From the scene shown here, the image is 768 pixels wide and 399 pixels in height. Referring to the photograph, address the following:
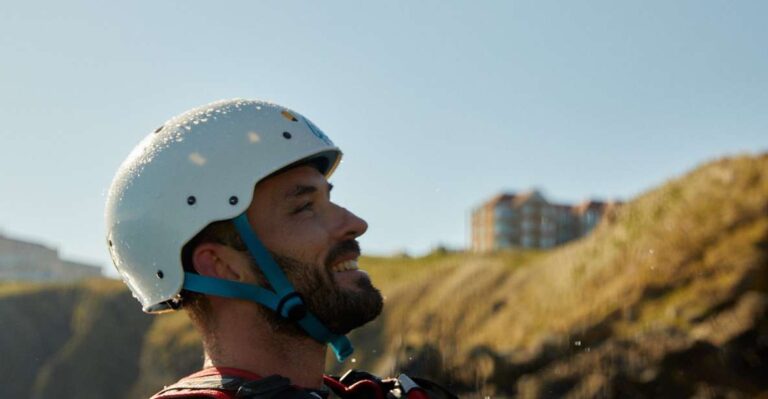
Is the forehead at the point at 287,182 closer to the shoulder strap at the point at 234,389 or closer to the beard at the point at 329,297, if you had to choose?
the beard at the point at 329,297

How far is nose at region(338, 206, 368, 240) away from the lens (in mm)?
3764

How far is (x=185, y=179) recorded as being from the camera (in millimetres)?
3951

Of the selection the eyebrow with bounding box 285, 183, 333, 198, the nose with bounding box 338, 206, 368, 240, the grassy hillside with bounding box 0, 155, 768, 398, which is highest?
the eyebrow with bounding box 285, 183, 333, 198

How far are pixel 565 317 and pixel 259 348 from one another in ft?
91.9

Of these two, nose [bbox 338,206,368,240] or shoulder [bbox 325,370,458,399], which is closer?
nose [bbox 338,206,368,240]

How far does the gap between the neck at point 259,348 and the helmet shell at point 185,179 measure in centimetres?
27

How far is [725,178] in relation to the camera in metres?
31.2

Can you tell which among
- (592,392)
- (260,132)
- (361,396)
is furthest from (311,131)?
(592,392)

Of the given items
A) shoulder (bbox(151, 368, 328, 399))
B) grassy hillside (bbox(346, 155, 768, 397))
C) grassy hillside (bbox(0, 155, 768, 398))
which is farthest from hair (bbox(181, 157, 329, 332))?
grassy hillside (bbox(346, 155, 768, 397))

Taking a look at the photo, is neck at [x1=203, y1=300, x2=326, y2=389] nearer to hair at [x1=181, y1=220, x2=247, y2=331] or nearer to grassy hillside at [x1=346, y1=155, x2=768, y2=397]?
hair at [x1=181, y1=220, x2=247, y2=331]

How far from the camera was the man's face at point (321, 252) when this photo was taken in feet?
12.0

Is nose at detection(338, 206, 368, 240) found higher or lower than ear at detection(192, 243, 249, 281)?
higher

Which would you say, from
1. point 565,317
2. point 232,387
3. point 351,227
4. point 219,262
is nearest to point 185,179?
point 219,262

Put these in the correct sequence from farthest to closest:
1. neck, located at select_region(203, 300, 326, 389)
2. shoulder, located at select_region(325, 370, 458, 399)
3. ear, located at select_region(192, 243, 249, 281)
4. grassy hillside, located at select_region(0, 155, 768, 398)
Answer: grassy hillside, located at select_region(0, 155, 768, 398) < shoulder, located at select_region(325, 370, 458, 399) < ear, located at select_region(192, 243, 249, 281) < neck, located at select_region(203, 300, 326, 389)
